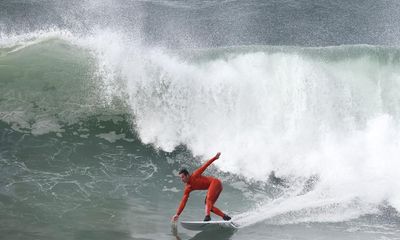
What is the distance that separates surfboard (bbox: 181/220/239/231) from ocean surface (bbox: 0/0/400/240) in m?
0.12

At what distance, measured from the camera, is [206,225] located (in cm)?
984

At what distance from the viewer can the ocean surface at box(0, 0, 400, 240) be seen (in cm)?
1075

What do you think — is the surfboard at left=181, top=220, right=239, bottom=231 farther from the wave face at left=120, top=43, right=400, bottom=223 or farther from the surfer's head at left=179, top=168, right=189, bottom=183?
the wave face at left=120, top=43, right=400, bottom=223

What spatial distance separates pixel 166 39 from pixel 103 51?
10743 mm

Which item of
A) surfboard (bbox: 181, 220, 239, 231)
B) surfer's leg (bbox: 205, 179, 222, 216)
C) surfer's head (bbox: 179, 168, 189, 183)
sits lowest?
surfboard (bbox: 181, 220, 239, 231)

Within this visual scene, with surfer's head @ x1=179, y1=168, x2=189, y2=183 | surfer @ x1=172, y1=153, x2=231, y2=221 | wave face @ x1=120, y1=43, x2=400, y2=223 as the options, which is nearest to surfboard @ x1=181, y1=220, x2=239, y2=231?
surfer @ x1=172, y1=153, x2=231, y2=221

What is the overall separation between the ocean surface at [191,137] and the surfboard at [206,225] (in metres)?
0.12

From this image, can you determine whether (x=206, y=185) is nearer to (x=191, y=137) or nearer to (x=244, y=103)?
(x=191, y=137)

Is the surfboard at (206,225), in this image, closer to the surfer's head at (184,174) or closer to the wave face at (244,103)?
the surfer's head at (184,174)

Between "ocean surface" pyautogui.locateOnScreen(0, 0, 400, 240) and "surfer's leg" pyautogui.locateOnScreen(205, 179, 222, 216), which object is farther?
"ocean surface" pyautogui.locateOnScreen(0, 0, 400, 240)

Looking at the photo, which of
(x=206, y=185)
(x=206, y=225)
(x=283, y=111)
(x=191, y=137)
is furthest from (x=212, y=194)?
(x=283, y=111)

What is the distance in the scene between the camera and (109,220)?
1032cm

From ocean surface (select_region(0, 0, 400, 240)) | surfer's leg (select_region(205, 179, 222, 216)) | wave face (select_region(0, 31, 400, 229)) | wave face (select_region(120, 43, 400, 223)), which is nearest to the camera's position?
surfer's leg (select_region(205, 179, 222, 216))

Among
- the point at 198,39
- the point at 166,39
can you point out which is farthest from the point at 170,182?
the point at 198,39
